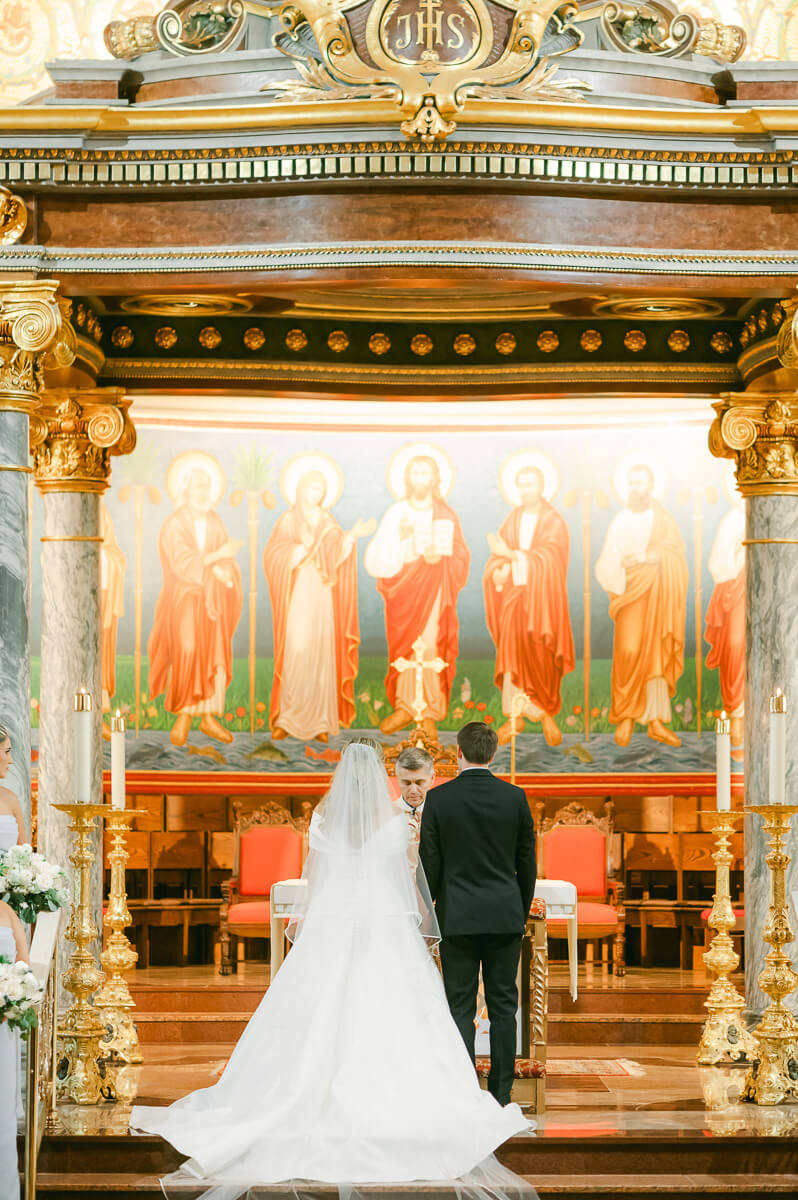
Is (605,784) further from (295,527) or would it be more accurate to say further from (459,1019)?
(459,1019)

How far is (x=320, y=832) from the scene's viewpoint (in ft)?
23.1

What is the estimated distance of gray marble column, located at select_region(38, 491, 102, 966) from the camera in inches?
375

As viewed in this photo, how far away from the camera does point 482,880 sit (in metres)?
6.81

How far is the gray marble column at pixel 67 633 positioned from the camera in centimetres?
952

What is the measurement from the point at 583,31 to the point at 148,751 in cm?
618

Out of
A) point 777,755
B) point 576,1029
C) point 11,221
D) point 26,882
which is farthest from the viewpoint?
point 576,1029

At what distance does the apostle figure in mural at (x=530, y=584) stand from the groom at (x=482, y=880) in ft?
17.5

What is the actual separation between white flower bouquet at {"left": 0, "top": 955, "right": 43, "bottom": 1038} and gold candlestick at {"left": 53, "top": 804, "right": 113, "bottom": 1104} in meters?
1.95

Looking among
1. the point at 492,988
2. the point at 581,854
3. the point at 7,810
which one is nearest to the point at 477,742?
the point at 492,988

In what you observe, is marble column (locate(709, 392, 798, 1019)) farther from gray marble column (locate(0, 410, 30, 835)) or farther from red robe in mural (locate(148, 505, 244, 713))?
red robe in mural (locate(148, 505, 244, 713))

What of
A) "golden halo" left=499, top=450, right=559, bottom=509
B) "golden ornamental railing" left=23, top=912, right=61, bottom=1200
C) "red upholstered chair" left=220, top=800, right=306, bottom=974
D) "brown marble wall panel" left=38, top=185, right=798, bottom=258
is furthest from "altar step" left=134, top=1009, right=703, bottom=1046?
"brown marble wall panel" left=38, top=185, right=798, bottom=258

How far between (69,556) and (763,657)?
3.91m

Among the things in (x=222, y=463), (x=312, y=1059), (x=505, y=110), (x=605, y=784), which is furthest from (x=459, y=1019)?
(x=222, y=463)

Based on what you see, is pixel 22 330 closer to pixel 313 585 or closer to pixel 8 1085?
pixel 8 1085
